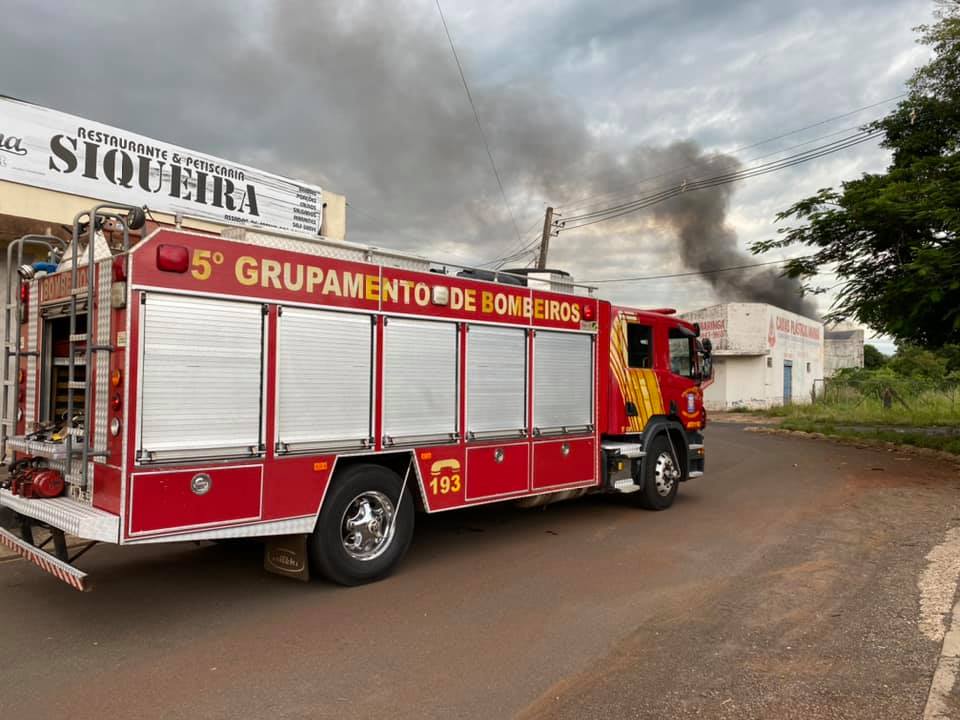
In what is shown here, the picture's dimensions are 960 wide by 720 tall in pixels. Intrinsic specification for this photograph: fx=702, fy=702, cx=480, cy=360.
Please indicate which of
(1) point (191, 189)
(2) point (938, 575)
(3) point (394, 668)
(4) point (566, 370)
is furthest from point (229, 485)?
(1) point (191, 189)

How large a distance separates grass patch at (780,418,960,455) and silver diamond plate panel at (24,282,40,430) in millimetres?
17936

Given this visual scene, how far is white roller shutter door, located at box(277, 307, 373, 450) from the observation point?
17.4 feet

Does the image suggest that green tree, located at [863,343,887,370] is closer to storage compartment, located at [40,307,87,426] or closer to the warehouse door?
the warehouse door

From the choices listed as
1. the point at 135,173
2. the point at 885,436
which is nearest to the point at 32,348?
the point at 135,173

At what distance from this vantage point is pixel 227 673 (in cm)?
410

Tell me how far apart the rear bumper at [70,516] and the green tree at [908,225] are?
1400 cm

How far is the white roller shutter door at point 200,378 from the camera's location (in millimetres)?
4621

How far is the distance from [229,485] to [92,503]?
0.92m

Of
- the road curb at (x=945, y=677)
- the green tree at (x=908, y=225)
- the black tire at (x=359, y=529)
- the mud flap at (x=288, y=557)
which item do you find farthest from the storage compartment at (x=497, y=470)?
the green tree at (x=908, y=225)

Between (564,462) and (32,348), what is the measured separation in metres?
5.22

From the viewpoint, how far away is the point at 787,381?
36.7 metres

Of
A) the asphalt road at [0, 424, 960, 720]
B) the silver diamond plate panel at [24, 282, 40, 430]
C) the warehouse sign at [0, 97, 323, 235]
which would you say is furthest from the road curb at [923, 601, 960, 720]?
the warehouse sign at [0, 97, 323, 235]

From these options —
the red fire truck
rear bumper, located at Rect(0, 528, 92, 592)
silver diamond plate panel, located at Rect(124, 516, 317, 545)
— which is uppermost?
the red fire truck

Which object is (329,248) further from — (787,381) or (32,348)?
(787,381)
